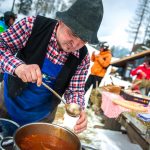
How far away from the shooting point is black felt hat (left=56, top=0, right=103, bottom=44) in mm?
1714

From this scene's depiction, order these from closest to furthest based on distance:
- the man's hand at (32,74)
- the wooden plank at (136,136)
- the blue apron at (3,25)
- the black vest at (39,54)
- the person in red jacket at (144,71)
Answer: the man's hand at (32,74) → the black vest at (39,54) → the wooden plank at (136,136) → the blue apron at (3,25) → the person in red jacket at (144,71)

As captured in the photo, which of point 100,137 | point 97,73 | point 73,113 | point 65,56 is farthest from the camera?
point 97,73

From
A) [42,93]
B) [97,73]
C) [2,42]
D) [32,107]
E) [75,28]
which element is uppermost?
[75,28]

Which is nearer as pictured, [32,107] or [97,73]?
[32,107]

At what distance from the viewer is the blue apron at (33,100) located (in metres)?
2.03

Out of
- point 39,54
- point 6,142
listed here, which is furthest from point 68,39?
point 6,142

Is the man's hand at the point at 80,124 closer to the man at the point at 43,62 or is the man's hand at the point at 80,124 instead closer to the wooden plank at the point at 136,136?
the man at the point at 43,62

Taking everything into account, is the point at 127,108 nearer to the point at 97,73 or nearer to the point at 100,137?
the point at 100,137

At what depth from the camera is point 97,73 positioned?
8859mm

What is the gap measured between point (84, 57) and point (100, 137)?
12.7ft

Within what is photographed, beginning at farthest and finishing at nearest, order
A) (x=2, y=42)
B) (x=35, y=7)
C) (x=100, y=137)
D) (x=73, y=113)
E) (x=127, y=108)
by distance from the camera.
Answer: (x=35, y=7) → (x=100, y=137) → (x=127, y=108) → (x=2, y=42) → (x=73, y=113)

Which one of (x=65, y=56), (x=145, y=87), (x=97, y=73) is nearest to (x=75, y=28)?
(x=65, y=56)

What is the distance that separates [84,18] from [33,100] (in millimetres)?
717

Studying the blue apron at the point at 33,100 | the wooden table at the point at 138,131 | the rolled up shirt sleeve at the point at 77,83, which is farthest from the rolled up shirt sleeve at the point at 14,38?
the wooden table at the point at 138,131
